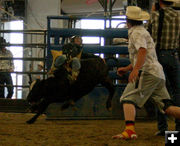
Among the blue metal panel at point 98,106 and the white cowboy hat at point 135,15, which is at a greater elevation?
the white cowboy hat at point 135,15

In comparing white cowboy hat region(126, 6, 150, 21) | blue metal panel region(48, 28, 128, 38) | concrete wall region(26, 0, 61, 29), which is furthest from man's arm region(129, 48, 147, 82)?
concrete wall region(26, 0, 61, 29)

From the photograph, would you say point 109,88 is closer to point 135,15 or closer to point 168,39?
point 168,39

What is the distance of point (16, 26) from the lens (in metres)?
20.0

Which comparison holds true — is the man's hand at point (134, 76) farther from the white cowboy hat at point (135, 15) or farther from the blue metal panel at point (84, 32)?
the blue metal panel at point (84, 32)

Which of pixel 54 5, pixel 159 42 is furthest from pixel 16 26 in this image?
pixel 159 42

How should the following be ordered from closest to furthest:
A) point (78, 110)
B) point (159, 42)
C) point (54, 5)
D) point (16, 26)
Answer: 1. point (159, 42)
2. point (78, 110)
3. point (54, 5)
4. point (16, 26)

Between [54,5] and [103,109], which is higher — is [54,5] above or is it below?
above

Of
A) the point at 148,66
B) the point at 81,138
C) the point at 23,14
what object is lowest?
the point at 81,138

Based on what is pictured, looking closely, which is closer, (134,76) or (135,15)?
(134,76)

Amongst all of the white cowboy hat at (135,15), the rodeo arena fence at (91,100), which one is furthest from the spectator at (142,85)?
the rodeo arena fence at (91,100)

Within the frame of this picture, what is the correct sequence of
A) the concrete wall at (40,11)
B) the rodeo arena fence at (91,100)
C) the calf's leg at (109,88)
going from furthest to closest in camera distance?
the concrete wall at (40,11), the rodeo arena fence at (91,100), the calf's leg at (109,88)

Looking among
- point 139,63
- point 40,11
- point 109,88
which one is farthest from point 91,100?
point 40,11

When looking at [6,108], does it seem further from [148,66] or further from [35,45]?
[148,66]

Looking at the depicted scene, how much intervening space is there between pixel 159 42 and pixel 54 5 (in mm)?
14138
